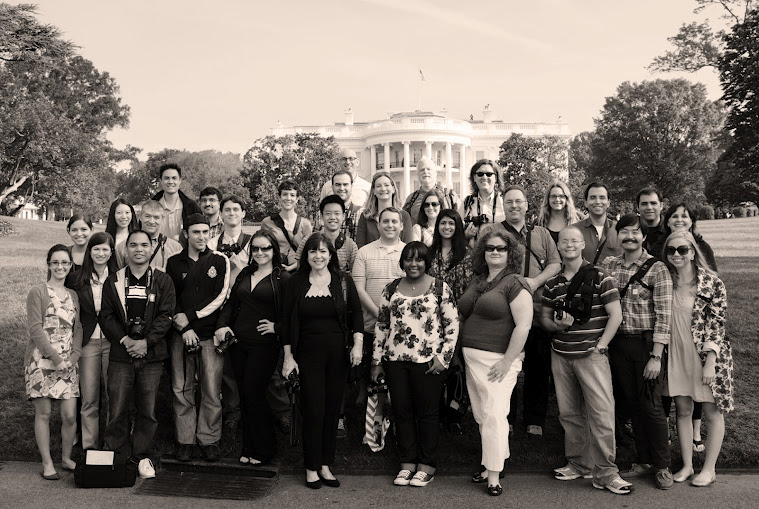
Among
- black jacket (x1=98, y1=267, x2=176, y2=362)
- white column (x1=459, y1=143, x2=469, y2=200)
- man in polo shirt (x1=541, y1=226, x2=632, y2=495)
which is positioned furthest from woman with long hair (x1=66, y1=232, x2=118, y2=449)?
white column (x1=459, y1=143, x2=469, y2=200)

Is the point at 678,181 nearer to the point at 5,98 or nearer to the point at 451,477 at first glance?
the point at 5,98

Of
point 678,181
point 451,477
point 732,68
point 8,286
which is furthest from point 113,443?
point 678,181

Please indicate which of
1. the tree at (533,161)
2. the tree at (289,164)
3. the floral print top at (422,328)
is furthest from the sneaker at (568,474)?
the tree at (533,161)

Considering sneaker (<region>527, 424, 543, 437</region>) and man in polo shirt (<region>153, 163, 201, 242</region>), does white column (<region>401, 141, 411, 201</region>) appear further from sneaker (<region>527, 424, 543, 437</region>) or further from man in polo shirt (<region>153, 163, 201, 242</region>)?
sneaker (<region>527, 424, 543, 437</region>)

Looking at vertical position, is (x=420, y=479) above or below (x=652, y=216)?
below

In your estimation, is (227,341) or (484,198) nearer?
(227,341)

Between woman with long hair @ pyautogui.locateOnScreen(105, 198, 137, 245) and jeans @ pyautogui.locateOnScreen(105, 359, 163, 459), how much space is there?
167 centimetres

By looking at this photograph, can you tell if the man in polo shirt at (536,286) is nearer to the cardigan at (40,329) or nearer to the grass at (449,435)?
the grass at (449,435)

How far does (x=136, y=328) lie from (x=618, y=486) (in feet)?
13.6

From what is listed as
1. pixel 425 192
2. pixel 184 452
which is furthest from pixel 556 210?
pixel 184 452

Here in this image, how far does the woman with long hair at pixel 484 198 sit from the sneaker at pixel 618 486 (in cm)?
284

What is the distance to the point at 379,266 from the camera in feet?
19.3

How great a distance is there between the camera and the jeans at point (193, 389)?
573 centimetres

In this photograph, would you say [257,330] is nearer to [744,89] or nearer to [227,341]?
[227,341]
